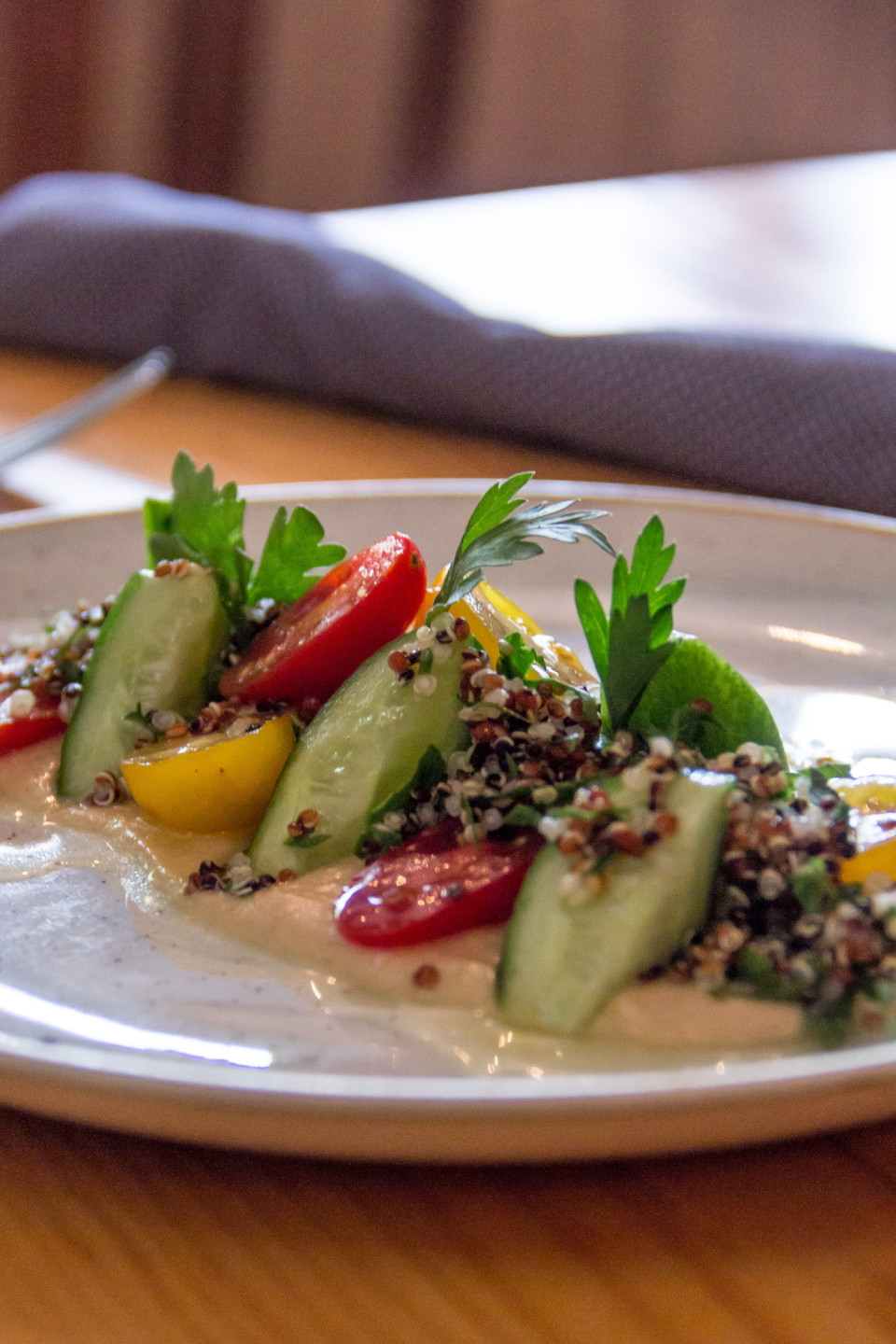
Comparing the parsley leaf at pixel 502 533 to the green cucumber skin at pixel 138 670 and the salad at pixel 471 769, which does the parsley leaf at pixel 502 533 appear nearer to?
the salad at pixel 471 769

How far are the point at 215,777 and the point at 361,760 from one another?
6.1 inches

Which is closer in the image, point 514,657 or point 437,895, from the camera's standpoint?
point 437,895

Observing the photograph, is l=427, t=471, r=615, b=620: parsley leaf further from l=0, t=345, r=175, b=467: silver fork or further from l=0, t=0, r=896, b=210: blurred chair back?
l=0, t=0, r=896, b=210: blurred chair back

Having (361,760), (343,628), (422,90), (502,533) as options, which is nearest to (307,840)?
(361,760)

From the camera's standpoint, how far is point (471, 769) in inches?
42.5

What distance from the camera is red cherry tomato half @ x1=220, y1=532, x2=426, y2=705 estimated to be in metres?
1.22

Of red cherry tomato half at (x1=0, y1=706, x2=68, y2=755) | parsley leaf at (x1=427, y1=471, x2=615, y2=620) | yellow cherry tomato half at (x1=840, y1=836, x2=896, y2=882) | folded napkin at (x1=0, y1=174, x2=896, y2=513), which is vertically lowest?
red cherry tomato half at (x1=0, y1=706, x2=68, y2=755)

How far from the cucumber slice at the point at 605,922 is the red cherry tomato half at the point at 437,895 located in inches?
2.2

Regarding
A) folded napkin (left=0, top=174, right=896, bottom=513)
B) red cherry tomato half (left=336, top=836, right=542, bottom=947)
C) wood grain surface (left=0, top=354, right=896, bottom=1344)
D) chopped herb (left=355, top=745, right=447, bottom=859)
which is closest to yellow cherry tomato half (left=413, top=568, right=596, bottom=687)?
chopped herb (left=355, top=745, right=447, bottom=859)

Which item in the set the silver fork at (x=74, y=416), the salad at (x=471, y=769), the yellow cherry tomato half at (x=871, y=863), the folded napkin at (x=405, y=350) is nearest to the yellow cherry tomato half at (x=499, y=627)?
the salad at (x=471, y=769)

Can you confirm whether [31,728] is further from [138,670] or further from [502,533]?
[502,533]

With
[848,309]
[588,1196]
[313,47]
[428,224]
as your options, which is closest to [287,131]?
[313,47]

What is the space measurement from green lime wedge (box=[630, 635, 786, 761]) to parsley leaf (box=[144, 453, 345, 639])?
41cm

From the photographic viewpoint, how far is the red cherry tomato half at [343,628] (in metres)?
1.22
